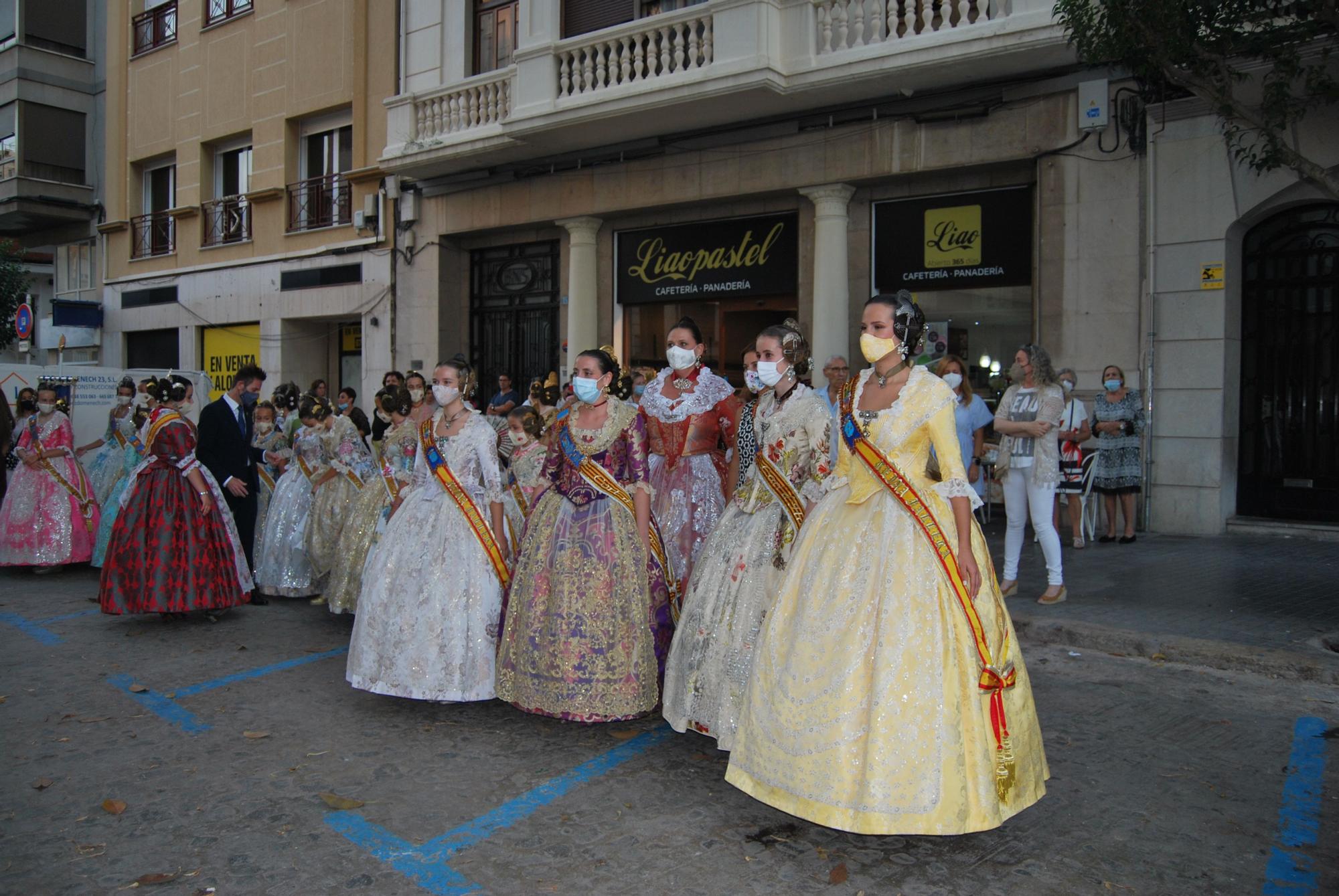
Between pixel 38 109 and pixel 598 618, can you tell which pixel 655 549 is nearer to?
pixel 598 618

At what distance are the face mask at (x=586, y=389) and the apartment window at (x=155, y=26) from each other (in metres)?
20.5

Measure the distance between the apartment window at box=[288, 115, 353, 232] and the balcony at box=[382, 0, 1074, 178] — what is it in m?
2.85

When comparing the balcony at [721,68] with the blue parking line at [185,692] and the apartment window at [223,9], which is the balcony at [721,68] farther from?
the blue parking line at [185,692]

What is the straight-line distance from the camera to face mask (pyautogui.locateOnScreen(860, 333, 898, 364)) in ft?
12.7

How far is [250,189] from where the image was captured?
19.6 meters

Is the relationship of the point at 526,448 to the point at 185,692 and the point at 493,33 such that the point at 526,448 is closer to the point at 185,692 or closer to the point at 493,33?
the point at 185,692

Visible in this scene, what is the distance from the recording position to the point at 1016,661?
362 cm

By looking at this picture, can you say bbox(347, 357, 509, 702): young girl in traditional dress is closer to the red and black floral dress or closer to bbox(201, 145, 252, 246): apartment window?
the red and black floral dress

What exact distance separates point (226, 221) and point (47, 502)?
12.0 meters

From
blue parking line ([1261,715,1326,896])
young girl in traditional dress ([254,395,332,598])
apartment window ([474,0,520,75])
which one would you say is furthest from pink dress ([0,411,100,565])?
blue parking line ([1261,715,1326,896])

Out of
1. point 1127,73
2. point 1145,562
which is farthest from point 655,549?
point 1127,73

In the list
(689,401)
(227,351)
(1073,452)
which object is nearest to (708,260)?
(1073,452)

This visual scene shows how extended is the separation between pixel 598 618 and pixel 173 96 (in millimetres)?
21016

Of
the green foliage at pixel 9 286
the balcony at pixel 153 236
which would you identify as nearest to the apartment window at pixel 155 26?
the balcony at pixel 153 236
